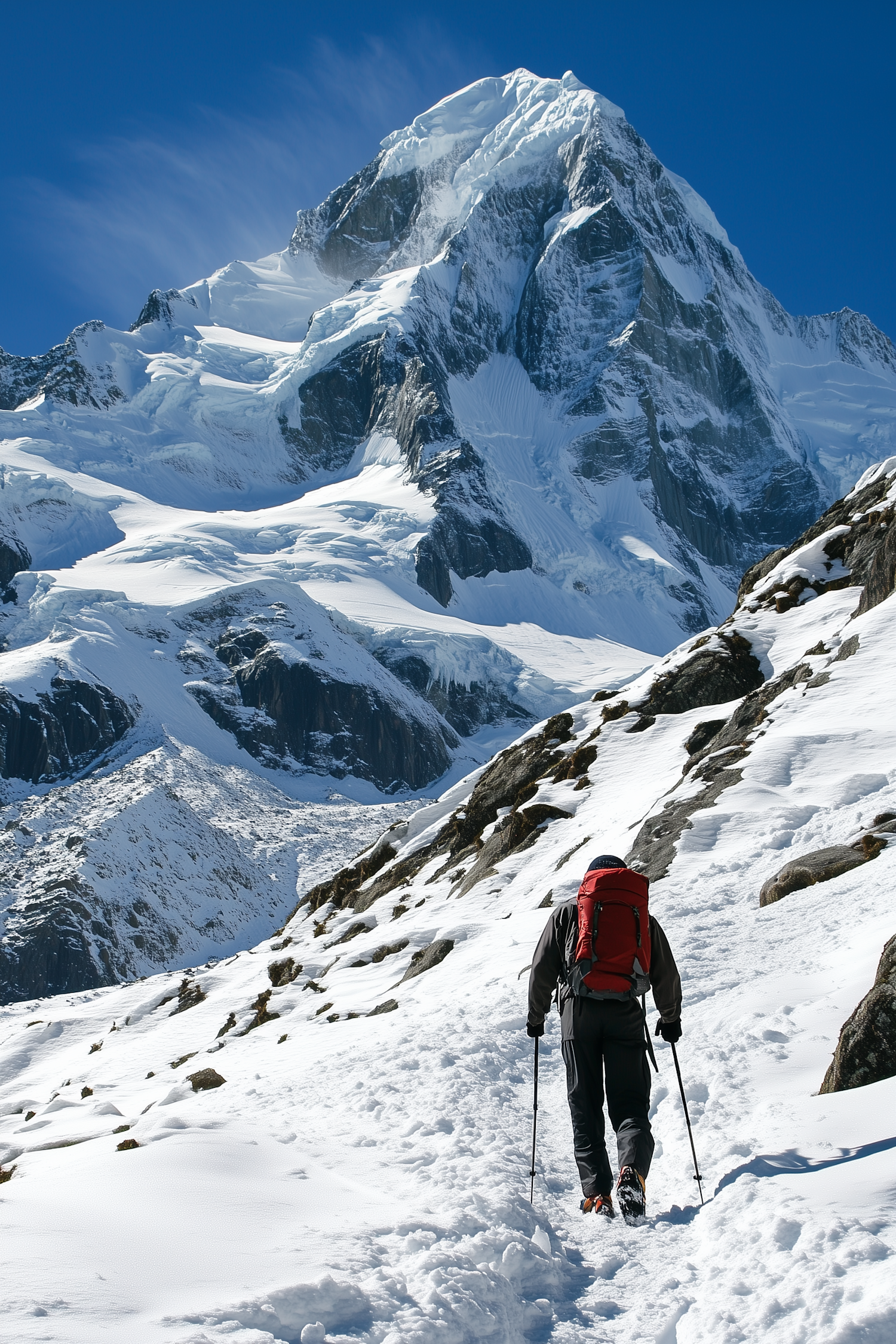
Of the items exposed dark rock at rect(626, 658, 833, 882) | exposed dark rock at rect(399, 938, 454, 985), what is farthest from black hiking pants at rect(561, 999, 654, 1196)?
exposed dark rock at rect(399, 938, 454, 985)

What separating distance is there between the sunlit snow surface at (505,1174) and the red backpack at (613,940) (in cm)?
133

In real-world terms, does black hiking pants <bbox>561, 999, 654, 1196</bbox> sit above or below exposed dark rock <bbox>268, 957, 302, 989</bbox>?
above

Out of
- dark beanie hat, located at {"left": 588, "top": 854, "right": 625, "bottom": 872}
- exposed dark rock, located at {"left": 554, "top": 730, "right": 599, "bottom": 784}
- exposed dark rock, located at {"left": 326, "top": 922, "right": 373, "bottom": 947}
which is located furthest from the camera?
exposed dark rock, located at {"left": 554, "top": 730, "right": 599, "bottom": 784}

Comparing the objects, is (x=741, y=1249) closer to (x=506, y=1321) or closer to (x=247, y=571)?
(x=506, y=1321)

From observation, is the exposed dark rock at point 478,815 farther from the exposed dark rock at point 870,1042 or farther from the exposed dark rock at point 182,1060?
the exposed dark rock at point 870,1042

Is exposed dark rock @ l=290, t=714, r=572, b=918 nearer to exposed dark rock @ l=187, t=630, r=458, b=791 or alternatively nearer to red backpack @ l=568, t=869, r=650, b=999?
red backpack @ l=568, t=869, r=650, b=999

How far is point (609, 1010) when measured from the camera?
671 centimetres

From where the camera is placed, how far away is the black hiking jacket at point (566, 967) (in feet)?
22.7

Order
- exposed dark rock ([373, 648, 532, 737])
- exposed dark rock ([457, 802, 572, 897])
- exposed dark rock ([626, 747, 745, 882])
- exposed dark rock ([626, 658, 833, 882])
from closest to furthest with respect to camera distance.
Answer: exposed dark rock ([626, 747, 745, 882]), exposed dark rock ([626, 658, 833, 882]), exposed dark rock ([457, 802, 572, 897]), exposed dark rock ([373, 648, 532, 737])

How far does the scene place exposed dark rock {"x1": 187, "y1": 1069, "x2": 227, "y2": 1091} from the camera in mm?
13844

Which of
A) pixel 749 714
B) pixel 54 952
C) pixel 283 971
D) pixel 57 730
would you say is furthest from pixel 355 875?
pixel 57 730

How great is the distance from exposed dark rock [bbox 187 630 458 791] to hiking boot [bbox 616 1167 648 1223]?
160559mm

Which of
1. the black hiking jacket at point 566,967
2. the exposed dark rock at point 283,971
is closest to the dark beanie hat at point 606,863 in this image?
the black hiking jacket at point 566,967

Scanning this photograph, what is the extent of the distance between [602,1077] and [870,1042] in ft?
6.09
